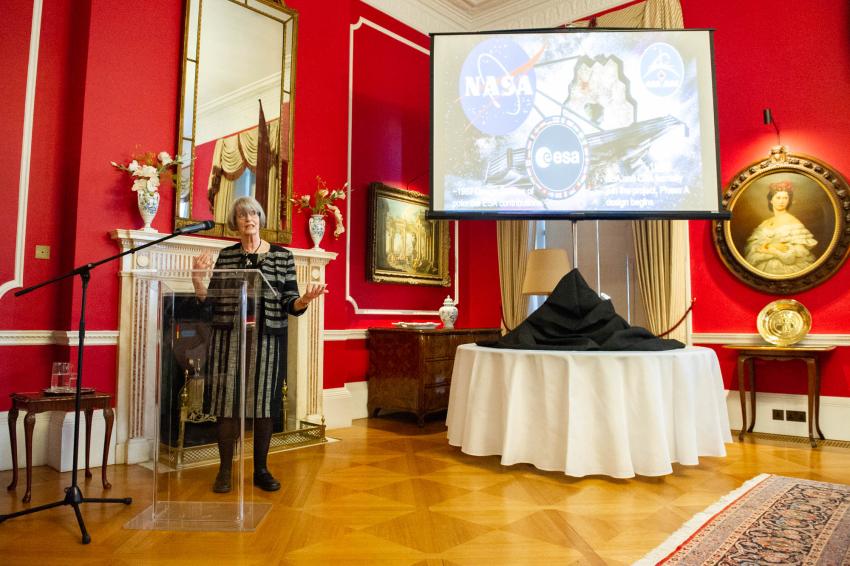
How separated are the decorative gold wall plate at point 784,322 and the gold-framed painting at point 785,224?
142 mm

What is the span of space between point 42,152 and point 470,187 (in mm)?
3043

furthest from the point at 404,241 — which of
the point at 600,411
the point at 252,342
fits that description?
the point at 252,342

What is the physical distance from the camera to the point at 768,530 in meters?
2.39

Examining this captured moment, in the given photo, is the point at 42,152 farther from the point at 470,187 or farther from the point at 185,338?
the point at 470,187

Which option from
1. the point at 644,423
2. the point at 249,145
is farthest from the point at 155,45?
the point at 644,423

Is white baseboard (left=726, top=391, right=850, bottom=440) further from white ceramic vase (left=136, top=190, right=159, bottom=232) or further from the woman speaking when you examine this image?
white ceramic vase (left=136, top=190, right=159, bottom=232)

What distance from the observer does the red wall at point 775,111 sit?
14.8 ft

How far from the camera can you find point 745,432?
468 centimetres

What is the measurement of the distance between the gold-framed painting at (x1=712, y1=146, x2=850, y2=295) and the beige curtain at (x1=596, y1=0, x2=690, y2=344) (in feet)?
1.13

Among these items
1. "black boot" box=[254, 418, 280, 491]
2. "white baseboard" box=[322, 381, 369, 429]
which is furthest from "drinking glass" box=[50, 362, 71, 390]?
"white baseboard" box=[322, 381, 369, 429]

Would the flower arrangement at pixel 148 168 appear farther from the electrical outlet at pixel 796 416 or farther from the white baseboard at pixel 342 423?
the electrical outlet at pixel 796 416

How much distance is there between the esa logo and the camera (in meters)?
4.58

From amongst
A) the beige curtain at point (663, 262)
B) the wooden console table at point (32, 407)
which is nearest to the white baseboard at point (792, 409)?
the beige curtain at point (663, 262)

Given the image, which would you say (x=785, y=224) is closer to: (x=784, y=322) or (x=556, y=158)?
(x=784, y=322)
